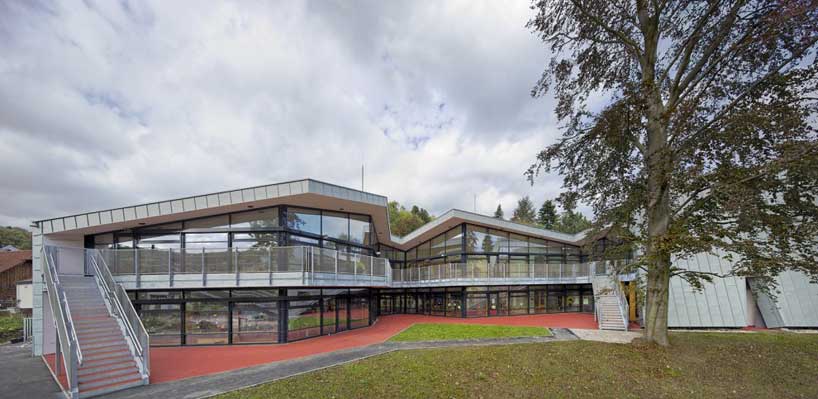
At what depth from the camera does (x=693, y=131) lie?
1082 cm

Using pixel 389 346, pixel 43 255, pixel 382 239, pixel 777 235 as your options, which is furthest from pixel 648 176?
pixel 43 255

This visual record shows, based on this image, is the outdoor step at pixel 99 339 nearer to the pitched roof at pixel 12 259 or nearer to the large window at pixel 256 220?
the large window at pixel 256 220

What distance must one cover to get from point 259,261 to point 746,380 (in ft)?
50.7

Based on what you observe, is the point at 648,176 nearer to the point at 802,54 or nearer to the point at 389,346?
the point at 802,54

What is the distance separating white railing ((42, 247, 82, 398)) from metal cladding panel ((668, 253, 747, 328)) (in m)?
23.6

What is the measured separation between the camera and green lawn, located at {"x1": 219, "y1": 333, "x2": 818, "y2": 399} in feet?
26.5

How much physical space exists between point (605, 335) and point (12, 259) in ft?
155

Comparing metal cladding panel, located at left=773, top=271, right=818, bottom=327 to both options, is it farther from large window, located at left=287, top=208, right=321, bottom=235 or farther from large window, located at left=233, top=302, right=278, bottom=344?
large window, located at left=233, top=302, right=278, bottom=344

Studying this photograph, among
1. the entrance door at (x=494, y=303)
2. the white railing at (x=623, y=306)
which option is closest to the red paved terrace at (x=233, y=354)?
the entrance door at (x=494, y=303)

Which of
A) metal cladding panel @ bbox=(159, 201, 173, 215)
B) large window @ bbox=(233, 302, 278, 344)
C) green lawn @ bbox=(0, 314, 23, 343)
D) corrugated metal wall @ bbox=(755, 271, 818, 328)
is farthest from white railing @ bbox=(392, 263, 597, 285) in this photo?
green lawn @ bbox=(0, 314, 23, 343)

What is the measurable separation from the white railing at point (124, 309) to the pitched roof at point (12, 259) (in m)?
26.2

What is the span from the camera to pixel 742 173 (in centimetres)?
845

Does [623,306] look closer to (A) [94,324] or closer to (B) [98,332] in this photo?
(B) [98,332]

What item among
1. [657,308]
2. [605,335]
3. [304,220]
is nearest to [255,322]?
[304,220]
